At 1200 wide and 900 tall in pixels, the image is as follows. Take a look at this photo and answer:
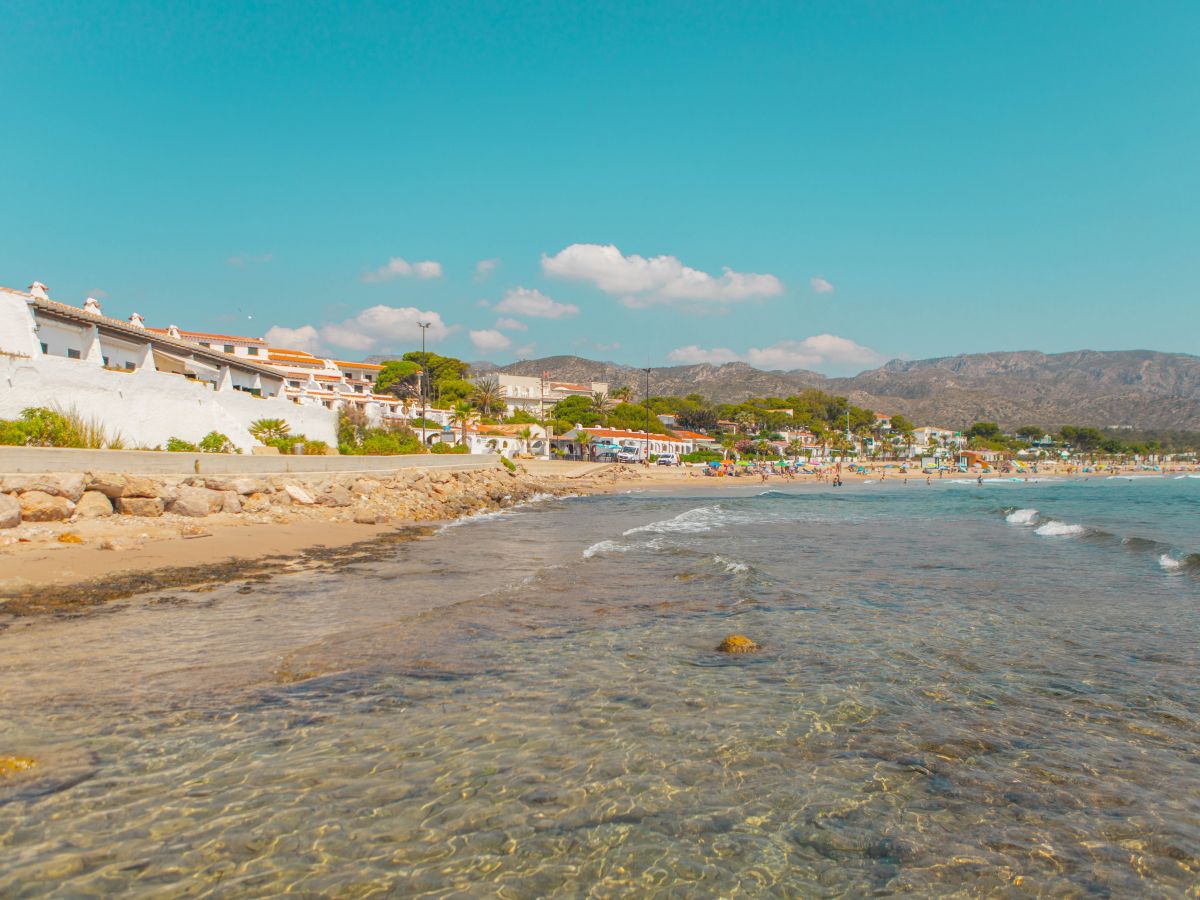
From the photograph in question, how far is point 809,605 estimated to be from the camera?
12.6m

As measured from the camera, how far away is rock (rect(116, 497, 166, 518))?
720 inches

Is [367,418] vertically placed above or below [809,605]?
above

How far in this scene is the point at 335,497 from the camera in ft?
87.1

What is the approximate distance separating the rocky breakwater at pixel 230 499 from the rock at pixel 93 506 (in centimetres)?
2

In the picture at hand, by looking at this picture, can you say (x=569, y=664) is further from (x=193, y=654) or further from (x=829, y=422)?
(x=829, y=422)

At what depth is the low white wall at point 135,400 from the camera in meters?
21.8

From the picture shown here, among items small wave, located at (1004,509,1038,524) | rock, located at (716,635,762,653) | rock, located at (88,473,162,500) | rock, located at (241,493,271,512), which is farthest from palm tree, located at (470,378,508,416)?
rock, located at (716,635,762,653)

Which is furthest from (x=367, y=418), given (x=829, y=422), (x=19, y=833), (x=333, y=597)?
(x=829, y=422)

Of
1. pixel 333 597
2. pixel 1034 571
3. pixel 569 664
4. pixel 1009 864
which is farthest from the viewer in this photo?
pixel 1034 571

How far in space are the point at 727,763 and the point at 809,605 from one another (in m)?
7.20

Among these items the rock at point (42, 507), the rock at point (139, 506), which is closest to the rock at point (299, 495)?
the rock at point (139, 506)

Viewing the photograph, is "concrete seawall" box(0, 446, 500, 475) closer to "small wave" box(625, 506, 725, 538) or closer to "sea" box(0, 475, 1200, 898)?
"sea" box(0, 475, 1200, 898)

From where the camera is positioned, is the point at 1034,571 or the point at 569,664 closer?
the point at 569,664

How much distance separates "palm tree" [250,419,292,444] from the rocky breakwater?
15.8ft
